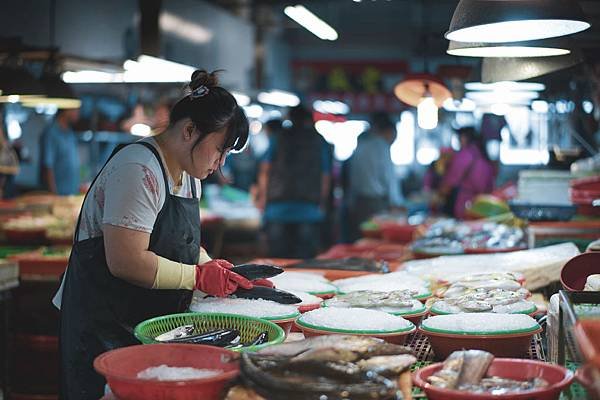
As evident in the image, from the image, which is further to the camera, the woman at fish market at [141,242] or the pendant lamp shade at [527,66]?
the pendant lamp shade at [527,66]

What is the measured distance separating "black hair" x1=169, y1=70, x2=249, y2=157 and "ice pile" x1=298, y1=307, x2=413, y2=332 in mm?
818

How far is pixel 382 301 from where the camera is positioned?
312cm

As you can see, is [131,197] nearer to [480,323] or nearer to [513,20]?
[480,323]

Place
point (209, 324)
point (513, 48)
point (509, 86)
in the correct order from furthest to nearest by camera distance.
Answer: point (509, 86) → point (513, 48) → point (209, 324)

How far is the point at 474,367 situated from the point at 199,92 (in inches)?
64.1

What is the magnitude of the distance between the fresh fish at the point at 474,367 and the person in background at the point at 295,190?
684 centimetres

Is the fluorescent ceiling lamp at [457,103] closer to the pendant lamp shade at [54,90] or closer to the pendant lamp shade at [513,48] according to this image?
the pendant lamp shade at [513,48]

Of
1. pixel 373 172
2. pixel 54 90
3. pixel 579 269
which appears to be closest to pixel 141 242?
pixel 579 269

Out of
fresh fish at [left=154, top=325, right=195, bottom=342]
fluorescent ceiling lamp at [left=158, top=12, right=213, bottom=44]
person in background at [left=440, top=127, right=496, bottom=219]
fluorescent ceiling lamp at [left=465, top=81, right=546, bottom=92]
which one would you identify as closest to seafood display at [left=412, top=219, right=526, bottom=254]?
fluorescent ceiling lamp at [left=465, top=81, right=546, bottom=92]

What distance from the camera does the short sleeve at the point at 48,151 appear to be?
1032cm

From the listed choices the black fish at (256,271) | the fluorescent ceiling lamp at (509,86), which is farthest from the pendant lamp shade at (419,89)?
the black fish at (256,271)

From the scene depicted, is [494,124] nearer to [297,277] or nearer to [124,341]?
[297,277]

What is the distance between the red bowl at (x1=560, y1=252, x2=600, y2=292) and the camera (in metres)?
3.44

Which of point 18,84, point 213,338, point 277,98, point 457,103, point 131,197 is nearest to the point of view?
point 213,338
